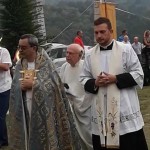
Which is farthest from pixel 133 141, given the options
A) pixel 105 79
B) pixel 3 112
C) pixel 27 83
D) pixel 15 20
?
pixel 15 20

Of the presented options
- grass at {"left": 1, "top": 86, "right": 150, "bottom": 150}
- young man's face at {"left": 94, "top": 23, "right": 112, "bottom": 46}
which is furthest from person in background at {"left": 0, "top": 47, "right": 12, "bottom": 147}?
A: young man's face at {"left": 94, "top": 23, "right": 112, "bottom": 46}

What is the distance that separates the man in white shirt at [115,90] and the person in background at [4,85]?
2651 millimetres

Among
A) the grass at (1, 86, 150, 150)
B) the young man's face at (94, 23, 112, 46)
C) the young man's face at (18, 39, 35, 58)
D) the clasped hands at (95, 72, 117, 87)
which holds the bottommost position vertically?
the grass at (1, 86, 150, 150)

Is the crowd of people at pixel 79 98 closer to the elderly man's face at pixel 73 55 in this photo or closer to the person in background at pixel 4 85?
the elderly man's face at pixel 73 55

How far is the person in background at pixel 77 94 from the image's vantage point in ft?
22.2

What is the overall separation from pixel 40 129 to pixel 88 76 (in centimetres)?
94

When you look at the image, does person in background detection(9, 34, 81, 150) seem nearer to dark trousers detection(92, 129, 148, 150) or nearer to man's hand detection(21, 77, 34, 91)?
man's hand detection(21, 77, 34, 91)

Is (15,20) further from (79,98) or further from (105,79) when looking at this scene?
(105,79)

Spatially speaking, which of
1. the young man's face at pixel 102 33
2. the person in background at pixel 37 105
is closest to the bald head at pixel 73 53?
the person in background at pixel 37 105

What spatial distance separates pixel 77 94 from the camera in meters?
6.81

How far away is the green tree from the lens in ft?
40.6

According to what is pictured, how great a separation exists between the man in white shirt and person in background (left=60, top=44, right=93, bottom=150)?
154cm

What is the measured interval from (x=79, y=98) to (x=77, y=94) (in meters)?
0.06

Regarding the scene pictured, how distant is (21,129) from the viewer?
6008mm
